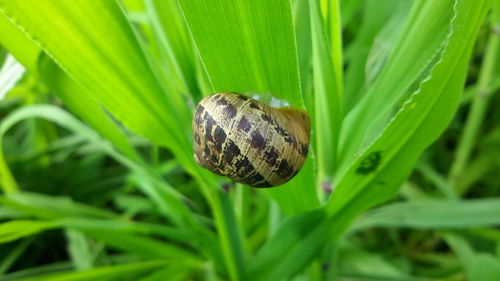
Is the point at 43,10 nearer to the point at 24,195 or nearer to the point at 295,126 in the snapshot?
the point at 295,126

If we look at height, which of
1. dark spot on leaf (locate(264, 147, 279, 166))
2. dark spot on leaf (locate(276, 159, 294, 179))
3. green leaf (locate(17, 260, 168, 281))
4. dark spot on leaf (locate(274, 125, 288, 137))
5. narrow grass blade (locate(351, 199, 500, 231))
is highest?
dark spot on leaf (locate(274, 125, 288, 137))

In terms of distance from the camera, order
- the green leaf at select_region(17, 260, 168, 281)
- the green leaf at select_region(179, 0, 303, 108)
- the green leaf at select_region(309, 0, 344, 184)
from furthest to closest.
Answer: the green leaf at select_region(17, 260, 168, 281), the green leaf at select_region(309, 0, 344, 184), the green leaf at select_region(179, 0, 303, 108)

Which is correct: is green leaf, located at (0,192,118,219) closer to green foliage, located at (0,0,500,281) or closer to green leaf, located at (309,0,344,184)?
green foliage, located at (0,0,500,281)

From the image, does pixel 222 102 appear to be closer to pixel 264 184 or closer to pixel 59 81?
pixel 264 184

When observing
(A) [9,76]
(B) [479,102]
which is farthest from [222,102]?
(B) [479,102]

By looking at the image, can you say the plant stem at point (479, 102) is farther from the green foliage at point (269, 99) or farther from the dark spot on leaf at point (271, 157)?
the dark spot on leaf at point (271, 157)

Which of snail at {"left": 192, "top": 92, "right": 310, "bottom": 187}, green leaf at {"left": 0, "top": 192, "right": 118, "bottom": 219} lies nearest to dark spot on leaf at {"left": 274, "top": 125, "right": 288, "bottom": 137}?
snail at {"left": 192, "top": 92, "right": 310, "bottom": 187}

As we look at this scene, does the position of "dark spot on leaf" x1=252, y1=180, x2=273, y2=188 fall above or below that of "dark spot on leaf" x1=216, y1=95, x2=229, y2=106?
below

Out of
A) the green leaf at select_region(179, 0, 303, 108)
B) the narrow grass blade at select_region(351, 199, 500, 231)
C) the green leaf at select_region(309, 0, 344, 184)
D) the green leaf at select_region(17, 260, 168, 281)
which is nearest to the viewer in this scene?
the green leaf at select_region(179, 0, 303, 108)
